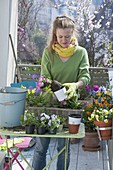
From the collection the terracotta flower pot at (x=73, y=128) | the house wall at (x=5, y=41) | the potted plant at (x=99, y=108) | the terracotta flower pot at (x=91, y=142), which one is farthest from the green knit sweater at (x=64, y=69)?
the house wall at (x=5, y=41)

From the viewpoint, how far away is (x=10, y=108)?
2176 millimetres

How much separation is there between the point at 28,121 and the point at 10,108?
14 cm

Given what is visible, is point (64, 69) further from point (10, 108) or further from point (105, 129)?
point (10, 108)

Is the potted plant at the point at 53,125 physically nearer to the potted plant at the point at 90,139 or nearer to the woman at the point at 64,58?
the woman at the point at 64,58

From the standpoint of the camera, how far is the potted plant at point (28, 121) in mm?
2117

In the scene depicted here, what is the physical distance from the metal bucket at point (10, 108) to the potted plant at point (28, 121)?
0.04m

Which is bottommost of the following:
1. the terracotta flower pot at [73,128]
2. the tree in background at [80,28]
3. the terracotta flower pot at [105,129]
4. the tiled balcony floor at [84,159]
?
the tiled balcony floor at [84,159]

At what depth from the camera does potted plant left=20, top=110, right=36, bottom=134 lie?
212 centimetres

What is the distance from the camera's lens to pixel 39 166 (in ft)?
8.75

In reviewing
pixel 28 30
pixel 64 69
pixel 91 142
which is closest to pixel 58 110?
pixel 64 69

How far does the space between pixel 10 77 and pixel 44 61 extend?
1.83 metres

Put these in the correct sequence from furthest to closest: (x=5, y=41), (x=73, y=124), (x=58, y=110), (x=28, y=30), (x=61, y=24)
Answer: (x=28, y=30) < (x=5, y=41) < (x=61, y=24) < (x=58, y=110) < (x=73, y=124)

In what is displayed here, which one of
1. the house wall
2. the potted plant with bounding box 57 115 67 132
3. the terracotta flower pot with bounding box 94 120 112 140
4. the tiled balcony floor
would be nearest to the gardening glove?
the potted plant with bounding box 57 115 67 132

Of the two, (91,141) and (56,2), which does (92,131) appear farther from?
(56,2)
